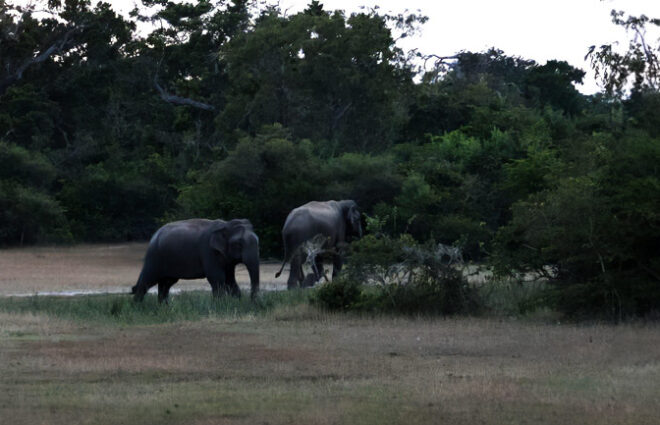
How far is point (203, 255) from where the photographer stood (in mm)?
23609

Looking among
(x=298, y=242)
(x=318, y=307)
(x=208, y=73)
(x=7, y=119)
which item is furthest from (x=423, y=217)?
(x=7, y=119)

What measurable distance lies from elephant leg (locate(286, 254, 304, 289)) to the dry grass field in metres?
7.04

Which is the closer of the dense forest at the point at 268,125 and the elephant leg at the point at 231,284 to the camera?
the elephant leg at the point at 231,284

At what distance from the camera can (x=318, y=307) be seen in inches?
788

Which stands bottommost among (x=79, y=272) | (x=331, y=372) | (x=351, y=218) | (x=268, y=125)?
(x=331, y=372)

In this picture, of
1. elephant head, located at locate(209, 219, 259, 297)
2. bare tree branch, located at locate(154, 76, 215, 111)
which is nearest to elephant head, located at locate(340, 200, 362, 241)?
elephant head, located at locate(209, 219, 259, 297)

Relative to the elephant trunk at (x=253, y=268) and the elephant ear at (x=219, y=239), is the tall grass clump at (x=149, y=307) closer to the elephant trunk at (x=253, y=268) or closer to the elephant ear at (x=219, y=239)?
the elephant trunk at (x=253, y=268)

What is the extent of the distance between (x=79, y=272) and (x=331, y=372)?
74.0 ft

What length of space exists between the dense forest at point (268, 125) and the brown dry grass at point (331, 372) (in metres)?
5.77

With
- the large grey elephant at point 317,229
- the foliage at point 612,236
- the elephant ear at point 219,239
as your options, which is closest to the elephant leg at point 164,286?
the elephant ear at point 219,239

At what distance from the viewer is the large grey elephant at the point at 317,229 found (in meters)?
27.2

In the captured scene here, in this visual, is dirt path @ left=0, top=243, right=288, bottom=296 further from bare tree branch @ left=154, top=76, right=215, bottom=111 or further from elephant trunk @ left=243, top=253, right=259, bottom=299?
bare tree branch @ left=154, top=76, right=215, bottom=111

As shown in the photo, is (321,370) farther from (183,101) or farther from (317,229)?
(183,101)

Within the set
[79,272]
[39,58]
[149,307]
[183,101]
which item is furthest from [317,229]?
[39,58]
